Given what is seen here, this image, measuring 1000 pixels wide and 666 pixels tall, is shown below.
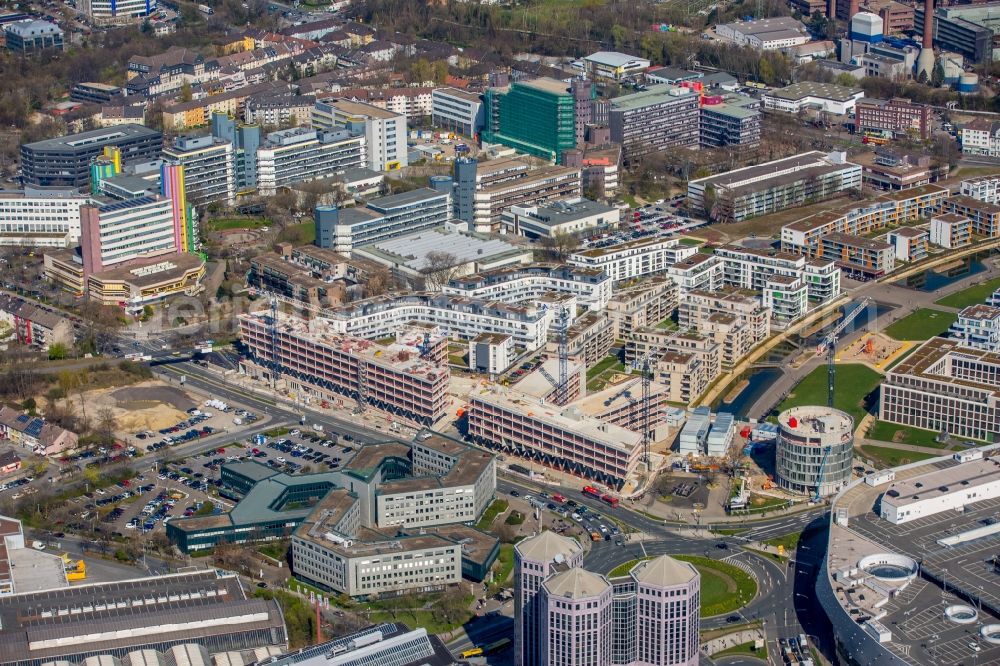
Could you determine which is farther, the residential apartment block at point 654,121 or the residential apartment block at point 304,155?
the residential apartment block at point 654,121

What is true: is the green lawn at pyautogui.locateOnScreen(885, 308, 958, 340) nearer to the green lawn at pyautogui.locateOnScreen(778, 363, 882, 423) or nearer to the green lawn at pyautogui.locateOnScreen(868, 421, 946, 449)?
the green lawn at pyautogui.locateOnScreen(778, 363, 882, 423)

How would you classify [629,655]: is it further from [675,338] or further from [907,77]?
[907,77]

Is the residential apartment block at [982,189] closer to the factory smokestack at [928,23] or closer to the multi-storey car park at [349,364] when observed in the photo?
the factory smokestack at [928,23]

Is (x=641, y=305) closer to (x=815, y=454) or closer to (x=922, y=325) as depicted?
(x=922, y=325)

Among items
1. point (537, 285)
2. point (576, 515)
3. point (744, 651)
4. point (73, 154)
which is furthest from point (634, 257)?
point (744, 651)

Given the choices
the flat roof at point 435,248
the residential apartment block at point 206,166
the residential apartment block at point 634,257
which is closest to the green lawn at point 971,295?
the residential apartment block at point 634,257

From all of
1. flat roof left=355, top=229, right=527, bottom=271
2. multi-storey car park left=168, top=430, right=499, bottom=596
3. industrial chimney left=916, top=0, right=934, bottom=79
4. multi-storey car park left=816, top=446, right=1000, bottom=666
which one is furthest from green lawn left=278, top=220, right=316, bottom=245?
industrial chimney left=916, top=0, right=934, bottom=79

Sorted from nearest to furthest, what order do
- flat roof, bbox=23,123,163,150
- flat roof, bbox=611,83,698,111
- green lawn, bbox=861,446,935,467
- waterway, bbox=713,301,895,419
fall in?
1. green lawn, bbox=861,446,935,467
2. waterway, bbox=713,301,895,419
3. flat roof, bbox=23,123,163,150
4. flat roof, bbox=611,83,698,111
